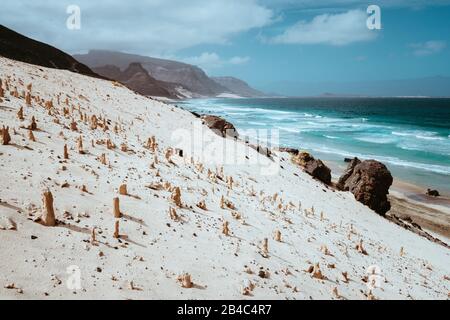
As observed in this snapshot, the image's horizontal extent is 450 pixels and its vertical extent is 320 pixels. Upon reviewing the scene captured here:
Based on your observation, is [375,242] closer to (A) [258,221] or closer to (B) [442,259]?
(B) [442,259]

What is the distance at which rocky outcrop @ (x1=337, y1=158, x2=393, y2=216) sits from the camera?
19938 mm

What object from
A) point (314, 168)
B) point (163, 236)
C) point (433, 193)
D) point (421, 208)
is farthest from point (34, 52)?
point (433, 193)

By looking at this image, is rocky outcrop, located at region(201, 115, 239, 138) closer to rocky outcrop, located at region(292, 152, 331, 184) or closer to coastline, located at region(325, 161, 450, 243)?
rocky outcrop, located at region(292, 152, 331, 184)

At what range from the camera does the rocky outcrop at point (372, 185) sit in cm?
1994

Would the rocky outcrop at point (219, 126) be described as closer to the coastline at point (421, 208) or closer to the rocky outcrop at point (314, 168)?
the rocky outcrop at point (314, 168)

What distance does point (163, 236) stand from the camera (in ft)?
24.2

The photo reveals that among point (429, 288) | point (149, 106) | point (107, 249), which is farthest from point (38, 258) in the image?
point (149, 106)

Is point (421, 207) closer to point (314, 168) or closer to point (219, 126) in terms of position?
point (314, 168)

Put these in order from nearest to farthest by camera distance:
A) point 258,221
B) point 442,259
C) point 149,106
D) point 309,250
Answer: point 309,250 → point 258,221 → point 442,259 → point 149,106

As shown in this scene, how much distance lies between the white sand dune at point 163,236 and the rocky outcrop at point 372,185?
12.0ft

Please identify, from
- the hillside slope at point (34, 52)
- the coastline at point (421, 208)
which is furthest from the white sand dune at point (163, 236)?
the hillside slope at point (34, 52)

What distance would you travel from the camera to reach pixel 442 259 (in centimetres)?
1402

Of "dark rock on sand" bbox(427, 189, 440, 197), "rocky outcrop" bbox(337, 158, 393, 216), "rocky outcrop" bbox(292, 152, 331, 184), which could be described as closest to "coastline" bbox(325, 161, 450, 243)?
"dark rock on sand" bbox(427, 189, 440, 197)

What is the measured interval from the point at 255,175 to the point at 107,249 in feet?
38.2
